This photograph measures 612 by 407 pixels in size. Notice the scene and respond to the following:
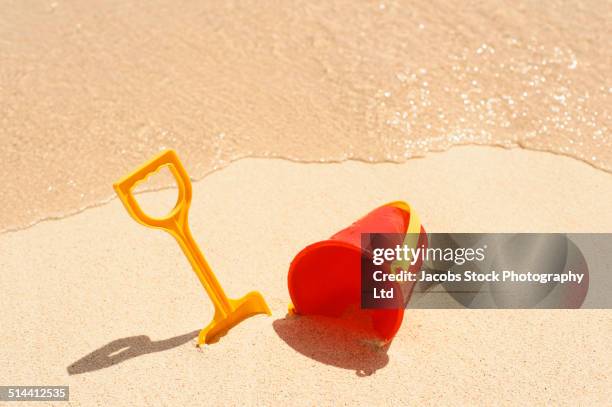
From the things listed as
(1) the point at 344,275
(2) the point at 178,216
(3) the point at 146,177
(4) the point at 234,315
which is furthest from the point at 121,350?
(1) the point at 344,275

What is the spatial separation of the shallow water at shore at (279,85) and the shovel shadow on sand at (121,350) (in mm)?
977

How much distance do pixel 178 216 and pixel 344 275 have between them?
72 cm

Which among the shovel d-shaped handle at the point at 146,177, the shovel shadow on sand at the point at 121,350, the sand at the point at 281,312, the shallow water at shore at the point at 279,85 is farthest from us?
the shallow water at shore at the point at 279,85

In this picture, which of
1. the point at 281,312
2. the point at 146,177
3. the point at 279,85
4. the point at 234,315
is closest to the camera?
the point at 146,177

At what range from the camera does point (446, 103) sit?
3.84 metres

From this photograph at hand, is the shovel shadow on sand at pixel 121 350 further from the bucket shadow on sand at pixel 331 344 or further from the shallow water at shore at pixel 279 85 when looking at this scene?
the shallow water at shore at pixel 279 85

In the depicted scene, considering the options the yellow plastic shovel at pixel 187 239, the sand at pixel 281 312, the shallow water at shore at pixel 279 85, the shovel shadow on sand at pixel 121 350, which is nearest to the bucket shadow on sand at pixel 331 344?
the sand at pixel 281 312

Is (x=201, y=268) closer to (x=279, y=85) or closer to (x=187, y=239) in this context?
(x=187, y=239)

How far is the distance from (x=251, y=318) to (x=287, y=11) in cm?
243

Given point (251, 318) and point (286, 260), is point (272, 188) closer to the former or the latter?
point (286, 260)

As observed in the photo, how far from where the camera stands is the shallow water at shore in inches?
142

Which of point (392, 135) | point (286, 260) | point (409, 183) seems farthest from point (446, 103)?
point (286, 260)

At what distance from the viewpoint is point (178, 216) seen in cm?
250

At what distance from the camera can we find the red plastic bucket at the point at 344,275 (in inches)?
101
